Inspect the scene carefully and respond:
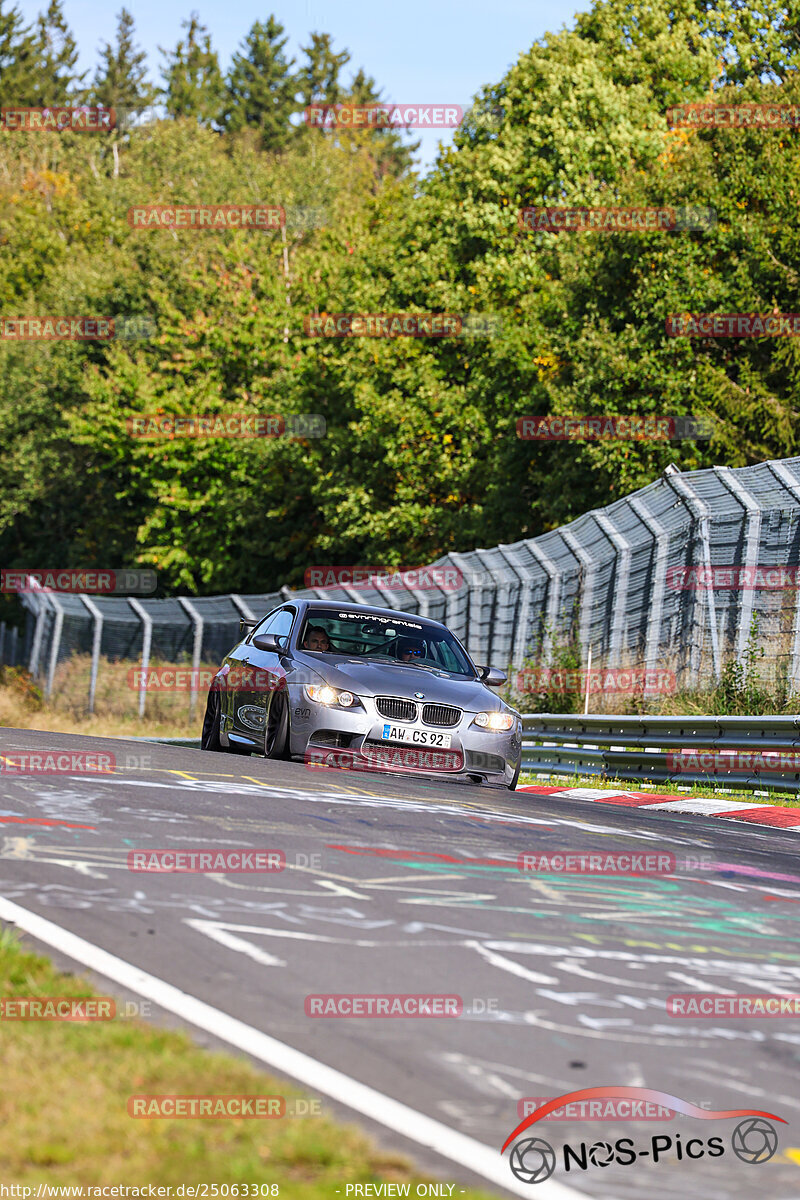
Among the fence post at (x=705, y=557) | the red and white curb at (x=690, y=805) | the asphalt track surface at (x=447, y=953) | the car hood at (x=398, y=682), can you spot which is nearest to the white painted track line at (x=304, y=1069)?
the asphalt track surface at (x=447, y=953)

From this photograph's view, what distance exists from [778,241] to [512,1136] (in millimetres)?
28711

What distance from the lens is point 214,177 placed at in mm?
70062

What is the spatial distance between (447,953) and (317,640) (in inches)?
317

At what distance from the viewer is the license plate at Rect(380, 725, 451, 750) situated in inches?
485

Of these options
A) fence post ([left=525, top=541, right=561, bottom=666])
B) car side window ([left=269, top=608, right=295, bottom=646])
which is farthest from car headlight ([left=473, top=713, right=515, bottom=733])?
fence post ([left=525, top=541, right=561, bottom=666])

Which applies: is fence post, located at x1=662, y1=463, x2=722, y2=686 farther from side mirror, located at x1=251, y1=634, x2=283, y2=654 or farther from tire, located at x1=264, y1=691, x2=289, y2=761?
tire, located at x1=264, y1=691, x2=289, y2=761

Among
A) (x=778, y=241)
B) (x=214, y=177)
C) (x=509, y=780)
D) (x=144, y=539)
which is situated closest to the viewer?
(x=509, y=780)

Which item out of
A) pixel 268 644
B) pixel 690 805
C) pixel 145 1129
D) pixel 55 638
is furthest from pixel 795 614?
pixel 55 638

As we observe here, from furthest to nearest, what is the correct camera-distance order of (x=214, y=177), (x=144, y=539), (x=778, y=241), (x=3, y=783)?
(x=214, y=177)
(x=144, y=539)
(x=778, y=241)
(x=3, y=783)

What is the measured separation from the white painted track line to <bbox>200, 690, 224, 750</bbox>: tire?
9304 millimetres

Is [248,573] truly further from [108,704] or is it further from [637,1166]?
[637,1166]

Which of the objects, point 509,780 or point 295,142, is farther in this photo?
point 295,142

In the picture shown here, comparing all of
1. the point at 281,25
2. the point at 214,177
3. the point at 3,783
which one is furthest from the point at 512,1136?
the point at 281,25

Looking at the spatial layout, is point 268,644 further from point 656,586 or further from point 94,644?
point 94,644
